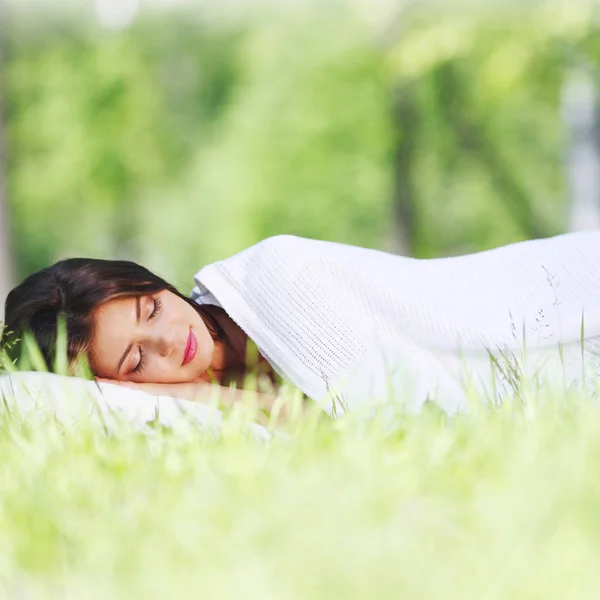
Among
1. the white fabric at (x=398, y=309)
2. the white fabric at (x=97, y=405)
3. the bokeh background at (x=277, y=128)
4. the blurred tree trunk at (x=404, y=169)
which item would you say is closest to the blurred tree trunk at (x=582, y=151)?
the bokeh background at (x=277, y=128)

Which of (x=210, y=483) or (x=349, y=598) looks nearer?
(x=349, y=598)

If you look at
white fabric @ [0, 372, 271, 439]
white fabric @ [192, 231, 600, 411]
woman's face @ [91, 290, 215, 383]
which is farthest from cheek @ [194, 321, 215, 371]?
white fabric @ [0, 372, 271, 439]

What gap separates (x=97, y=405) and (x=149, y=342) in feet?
2.95

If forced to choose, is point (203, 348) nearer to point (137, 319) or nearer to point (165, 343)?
point (165, 343)

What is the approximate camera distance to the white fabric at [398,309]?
2.90 meters

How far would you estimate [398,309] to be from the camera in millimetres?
3035

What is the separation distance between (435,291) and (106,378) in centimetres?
118

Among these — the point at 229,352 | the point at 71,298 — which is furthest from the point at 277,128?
the point at 71,298

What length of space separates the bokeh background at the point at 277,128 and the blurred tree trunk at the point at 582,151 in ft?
0.22

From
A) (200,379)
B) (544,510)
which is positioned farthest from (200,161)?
(544,510)

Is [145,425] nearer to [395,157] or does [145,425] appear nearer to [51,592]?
[51,592]

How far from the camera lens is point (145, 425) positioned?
2.20 meters

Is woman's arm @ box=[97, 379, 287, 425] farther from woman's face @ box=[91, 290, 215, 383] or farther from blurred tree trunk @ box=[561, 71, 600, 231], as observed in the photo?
blurred tree trunk @ box=[561, 71, 600, 231]

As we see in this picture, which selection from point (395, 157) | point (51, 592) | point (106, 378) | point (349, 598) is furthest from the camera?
point (395, 157)
